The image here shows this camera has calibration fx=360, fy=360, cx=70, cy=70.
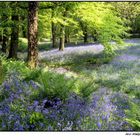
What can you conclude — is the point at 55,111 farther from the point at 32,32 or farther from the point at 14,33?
the point at 14,33

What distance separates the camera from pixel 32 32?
1071 cm

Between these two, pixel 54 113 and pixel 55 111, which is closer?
pixel 54 113

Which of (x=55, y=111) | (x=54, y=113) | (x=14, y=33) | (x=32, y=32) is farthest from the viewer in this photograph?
(x=14, y=33)

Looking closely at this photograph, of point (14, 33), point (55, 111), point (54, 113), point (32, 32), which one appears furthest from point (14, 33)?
point (54, 113)

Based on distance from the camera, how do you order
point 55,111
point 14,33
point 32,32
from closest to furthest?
point 55,111 → point 32,32 → point 14,33

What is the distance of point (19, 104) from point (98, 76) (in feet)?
21.9

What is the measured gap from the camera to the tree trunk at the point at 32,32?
1053 cm

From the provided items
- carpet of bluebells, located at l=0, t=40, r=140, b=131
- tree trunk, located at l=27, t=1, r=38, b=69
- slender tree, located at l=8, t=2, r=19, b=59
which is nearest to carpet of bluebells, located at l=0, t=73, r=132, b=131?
carpet of bluebells, located at l=0, t=40, r=140, b=131

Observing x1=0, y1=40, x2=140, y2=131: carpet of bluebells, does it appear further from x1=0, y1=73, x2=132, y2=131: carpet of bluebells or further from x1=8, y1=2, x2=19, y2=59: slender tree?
x1=8, y1=2, x2=19, y2=59: slender tree

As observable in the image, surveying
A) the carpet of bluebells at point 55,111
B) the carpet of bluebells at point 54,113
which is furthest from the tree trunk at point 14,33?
the carpet of bluebells at point 54,113

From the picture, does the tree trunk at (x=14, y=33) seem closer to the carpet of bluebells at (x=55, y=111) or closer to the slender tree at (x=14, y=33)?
the slender tree at (x=14, y=33)

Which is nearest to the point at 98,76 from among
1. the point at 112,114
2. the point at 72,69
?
the point at 72,69

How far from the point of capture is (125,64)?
49.6 feet

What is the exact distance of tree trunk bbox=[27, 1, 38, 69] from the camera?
10.5m
